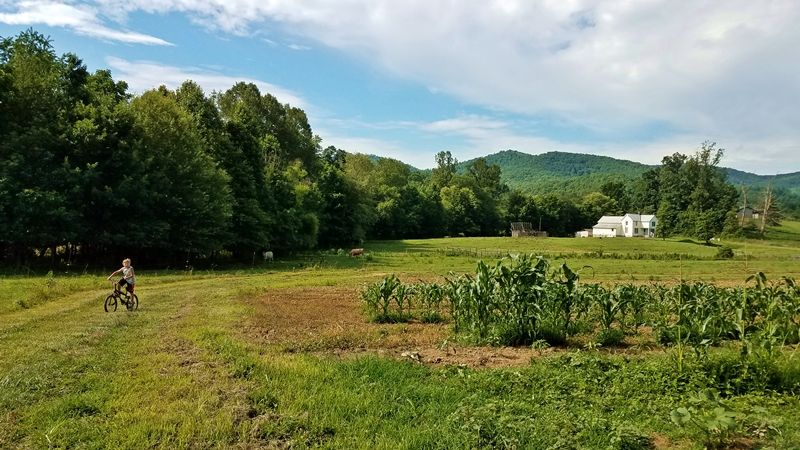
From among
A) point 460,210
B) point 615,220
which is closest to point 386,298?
point 460,210

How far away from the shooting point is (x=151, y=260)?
38.6 m

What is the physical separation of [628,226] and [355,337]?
5136 inches

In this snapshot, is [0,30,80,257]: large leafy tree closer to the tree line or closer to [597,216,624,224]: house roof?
the tree line

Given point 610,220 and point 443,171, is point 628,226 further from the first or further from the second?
point 443,171

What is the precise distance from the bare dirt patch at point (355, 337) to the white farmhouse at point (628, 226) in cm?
12106

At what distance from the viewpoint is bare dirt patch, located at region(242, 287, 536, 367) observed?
962 centimetres

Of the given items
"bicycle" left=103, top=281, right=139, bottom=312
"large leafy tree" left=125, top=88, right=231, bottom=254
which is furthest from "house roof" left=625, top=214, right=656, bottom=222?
"bicycle" left=103, top=281, right=139, bottom=312

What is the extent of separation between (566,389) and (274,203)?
44.2 m

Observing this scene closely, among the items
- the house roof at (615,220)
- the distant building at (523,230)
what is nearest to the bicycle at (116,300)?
the distant building at (523,230)

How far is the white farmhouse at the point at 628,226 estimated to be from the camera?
12576 cm

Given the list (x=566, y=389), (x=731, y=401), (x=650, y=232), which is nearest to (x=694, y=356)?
(x=731, y=401)

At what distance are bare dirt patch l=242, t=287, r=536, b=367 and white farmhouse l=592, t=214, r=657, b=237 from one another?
121061mm

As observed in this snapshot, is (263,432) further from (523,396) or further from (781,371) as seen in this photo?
(781,371)

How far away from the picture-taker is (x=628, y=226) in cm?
12744
